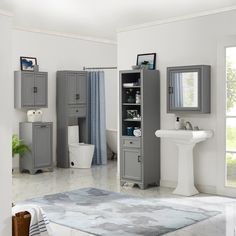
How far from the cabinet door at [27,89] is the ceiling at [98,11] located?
933mm

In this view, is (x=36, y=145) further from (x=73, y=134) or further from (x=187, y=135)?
(x=187, y=135)

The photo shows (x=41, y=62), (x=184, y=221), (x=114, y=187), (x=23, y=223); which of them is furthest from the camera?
(x=41, y=62)

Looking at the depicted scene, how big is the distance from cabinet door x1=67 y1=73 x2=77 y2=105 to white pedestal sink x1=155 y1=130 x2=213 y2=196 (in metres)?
2.79

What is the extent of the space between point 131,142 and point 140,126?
1.09 feet

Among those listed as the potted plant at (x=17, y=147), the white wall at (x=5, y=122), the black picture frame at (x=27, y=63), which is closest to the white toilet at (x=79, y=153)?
the potted plant at (x=17, y=147)

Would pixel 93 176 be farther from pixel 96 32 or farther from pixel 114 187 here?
pixel 96 32

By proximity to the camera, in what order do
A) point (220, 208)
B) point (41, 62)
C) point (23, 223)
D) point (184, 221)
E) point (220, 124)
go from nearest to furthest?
1. point (23, 223)
2. point (184, 221)
3. point (220, 208)
4. point (220, 124)
5. point (41, 62)

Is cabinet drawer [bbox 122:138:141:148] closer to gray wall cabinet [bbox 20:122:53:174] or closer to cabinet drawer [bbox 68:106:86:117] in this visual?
gray wall cabinet [bbox 20:122:53:174]

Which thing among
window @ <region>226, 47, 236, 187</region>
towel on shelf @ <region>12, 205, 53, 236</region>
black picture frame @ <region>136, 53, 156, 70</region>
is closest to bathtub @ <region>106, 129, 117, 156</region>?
black picture frame @ <region>136, 53, 156, 70</region>

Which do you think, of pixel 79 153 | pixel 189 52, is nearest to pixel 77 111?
pixel 79 153

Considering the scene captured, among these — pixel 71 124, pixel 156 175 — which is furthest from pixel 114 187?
pixel 71 124

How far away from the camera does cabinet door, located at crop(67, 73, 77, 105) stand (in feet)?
28.8

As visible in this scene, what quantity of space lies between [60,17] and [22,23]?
38.9 inches

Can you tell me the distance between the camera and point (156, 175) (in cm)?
709
